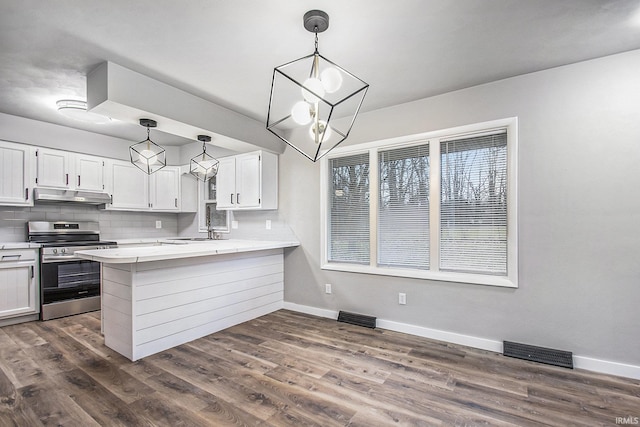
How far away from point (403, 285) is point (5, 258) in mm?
4575

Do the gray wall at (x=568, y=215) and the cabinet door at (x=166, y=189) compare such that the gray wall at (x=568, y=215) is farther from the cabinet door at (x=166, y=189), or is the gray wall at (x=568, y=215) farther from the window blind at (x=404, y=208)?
the cabinet door at (x=166, y=189)

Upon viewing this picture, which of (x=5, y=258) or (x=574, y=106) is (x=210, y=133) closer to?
(x=5, y=258)

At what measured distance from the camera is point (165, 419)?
193cm

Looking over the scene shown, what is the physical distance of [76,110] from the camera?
3658mm

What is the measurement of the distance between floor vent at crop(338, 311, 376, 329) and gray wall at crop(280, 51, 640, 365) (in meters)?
0.61

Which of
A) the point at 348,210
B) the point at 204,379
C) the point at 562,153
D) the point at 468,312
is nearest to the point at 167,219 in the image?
the point at 348,210

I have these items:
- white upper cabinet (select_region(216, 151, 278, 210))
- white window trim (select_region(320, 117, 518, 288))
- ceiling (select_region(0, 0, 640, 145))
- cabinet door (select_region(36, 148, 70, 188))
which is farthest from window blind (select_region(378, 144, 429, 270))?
cabinet door (select_region(36, 148, 70, 188))

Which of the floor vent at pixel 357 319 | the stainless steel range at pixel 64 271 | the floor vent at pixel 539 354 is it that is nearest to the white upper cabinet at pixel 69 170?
the stainless steel range at pixel 64 271

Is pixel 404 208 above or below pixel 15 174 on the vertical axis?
below

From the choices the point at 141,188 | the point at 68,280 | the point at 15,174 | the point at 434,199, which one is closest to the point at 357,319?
the point at 434,199

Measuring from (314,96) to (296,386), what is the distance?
79.9 inches

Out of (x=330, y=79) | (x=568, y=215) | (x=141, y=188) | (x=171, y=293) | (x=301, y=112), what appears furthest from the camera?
(x=141, y=188)

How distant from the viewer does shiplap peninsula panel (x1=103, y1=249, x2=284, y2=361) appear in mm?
2768

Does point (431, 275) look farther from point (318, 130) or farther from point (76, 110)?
point (76, 110)
